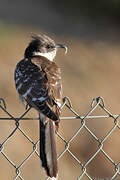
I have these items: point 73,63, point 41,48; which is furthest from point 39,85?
point 73,63

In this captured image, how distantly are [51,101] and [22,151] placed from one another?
400 cm

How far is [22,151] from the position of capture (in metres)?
9.15

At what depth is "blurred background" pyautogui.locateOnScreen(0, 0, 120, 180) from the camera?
937 centimetres

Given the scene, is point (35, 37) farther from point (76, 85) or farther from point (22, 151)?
point (76, 85)

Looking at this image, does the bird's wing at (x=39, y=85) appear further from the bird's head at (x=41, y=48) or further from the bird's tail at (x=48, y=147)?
the bird's head at (x=41, y=48)

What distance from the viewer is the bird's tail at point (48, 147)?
463 cm

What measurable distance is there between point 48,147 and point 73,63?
9.85 m

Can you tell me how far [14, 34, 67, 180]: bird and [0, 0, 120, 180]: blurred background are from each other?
278cm

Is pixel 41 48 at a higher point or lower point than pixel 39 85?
higher

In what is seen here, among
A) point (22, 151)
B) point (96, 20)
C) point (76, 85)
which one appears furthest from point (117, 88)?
point (96, 20)

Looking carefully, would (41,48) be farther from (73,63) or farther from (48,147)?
(73,63)

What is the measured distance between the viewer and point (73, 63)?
14.6 metres

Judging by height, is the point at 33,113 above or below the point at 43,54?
below

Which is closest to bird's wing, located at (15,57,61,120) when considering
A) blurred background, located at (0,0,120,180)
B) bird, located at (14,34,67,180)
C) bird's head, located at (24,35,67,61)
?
bird, located at (14,34,67,180)
